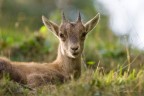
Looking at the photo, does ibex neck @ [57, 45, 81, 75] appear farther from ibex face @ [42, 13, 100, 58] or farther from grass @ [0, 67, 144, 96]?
grass @ [0, 67, 144, 96]

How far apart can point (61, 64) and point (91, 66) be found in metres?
1.06

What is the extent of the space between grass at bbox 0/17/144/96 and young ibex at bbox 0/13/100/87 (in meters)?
0.39

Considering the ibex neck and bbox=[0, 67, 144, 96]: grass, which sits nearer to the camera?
bbox=[0, 67, 144, 96]: grass

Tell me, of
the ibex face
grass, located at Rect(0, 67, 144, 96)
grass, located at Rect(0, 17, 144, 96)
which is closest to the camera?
grass, located at Rect(0, 67, 144, 96)

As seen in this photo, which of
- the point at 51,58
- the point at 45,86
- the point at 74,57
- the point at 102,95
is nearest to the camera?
the point at 102,95

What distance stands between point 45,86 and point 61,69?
181cm

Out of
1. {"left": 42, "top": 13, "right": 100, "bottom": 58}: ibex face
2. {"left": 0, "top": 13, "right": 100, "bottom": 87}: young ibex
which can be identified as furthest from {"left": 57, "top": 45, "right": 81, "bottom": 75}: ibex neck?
{"left": 42, "top": 13, "right": 100, "bottom": 58}: ibex face

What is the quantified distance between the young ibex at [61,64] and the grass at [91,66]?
393 millimetres

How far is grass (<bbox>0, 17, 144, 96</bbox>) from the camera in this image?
11641mm

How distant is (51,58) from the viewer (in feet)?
58.0

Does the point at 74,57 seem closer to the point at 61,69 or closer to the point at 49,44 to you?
the point at 61,69

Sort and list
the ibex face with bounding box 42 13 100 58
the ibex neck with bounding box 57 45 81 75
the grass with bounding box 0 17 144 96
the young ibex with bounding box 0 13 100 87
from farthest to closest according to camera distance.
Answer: the ibex neck with bounding box 57 45 81 75
the ibex face with bounding box 42 13 100 58
the young ibex with bounding box 0 13 100 87
the grass with bounding box 0 17 144 96

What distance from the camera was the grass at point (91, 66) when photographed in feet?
38.2

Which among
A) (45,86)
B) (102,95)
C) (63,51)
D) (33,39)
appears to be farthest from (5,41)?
(102,95)
